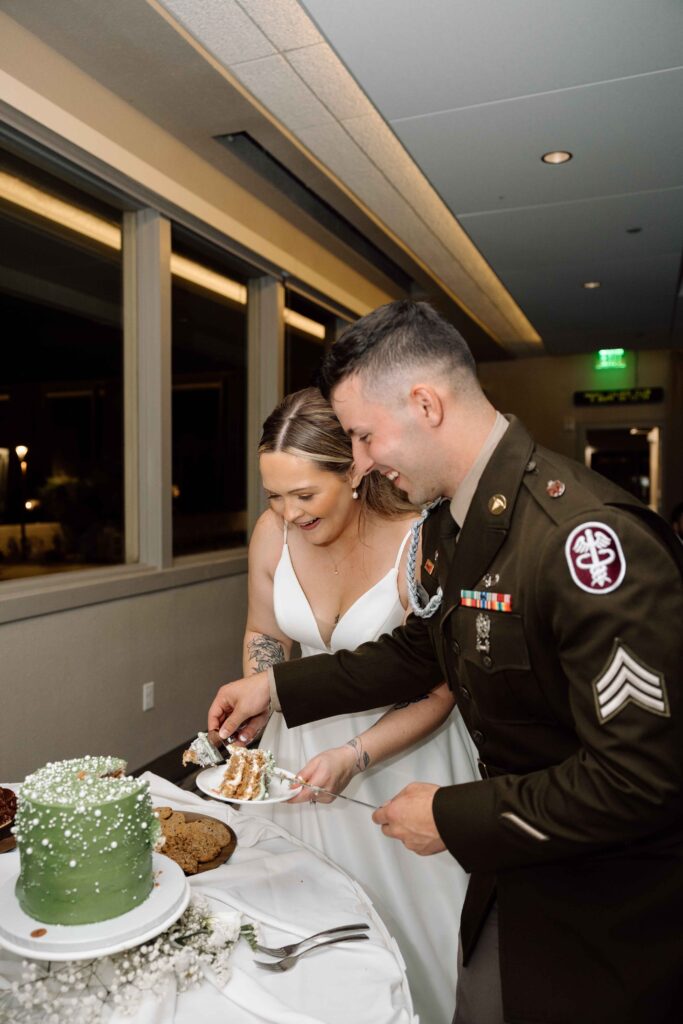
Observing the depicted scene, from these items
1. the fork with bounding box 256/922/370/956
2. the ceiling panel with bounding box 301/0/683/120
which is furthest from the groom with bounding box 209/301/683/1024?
the ceiling panel with bounding box 301/0/683/120

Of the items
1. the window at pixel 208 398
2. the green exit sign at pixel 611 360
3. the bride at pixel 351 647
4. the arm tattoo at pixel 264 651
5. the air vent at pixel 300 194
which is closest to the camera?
the bride at pixel 351 647

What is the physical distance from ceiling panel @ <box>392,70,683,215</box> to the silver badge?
8.65 ft

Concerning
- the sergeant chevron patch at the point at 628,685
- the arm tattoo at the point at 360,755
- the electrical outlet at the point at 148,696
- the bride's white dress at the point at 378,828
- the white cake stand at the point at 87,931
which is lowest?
the electrical outlet at the point at 148,696

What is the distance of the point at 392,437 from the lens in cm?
120

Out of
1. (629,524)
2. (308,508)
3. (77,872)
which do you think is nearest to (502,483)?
(629,524)

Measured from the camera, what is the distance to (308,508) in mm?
1932

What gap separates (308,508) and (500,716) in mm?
923

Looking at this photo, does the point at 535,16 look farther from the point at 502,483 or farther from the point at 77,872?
the point at 77,872

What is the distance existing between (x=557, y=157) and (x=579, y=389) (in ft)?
24.0

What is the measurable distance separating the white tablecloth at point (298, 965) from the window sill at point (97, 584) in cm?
207

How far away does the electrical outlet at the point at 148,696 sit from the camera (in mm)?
3941

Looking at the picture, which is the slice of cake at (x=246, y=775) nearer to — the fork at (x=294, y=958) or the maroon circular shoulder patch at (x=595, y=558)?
the fork at (x=294, y=958)

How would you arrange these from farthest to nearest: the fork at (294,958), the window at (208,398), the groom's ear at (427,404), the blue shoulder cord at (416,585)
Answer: the window at (208,398), the blue shoulder cord at (416,585), the groom's ear at (427,404), the fork at (294,958)

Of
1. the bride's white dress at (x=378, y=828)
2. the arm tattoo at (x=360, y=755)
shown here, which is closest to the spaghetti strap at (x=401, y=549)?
the bride's white dress at (x=378, y=828)
